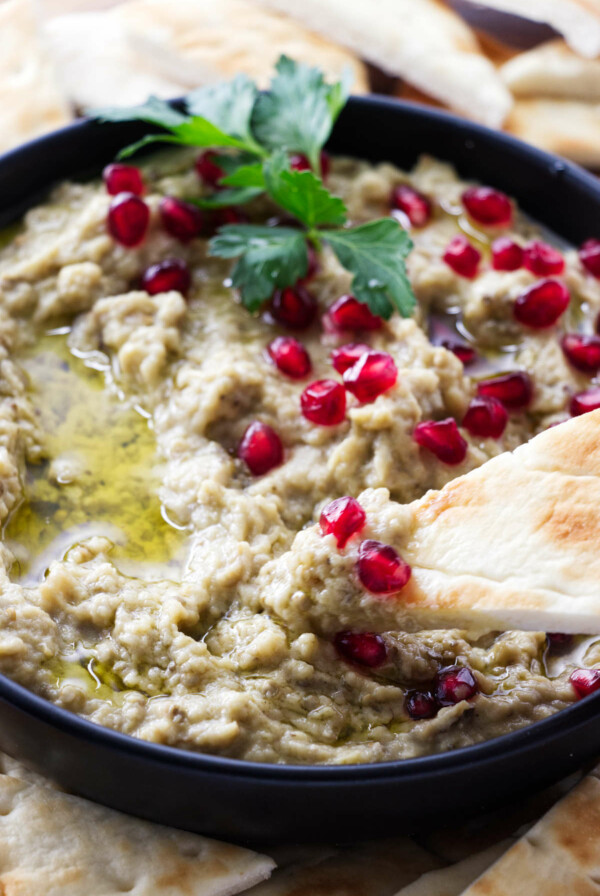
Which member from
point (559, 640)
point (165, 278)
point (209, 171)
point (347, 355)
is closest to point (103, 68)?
point (209, 171)

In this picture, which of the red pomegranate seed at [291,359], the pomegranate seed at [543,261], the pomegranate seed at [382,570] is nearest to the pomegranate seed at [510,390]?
the pomegranate seed at [543,261]

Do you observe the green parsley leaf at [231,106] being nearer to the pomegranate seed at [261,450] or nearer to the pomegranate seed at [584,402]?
the pomegranate seed at [261,450]

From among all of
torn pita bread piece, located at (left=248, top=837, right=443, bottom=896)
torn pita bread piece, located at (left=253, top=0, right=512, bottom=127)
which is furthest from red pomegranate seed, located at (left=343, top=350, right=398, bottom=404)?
torn pita bread piece, located at (left=253, top=0, right=512, bottom=127)

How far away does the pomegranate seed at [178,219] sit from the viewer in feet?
14.5

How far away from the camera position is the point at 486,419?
381 centimetres

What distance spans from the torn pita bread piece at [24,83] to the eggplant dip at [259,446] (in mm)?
789

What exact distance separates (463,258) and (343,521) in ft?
5.63

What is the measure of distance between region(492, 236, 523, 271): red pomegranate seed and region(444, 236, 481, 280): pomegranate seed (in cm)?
8

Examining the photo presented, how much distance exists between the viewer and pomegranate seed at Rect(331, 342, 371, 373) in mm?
3891

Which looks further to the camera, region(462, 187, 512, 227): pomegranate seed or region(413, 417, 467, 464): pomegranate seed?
region(462, 187, 512, 227): pomegranate seed

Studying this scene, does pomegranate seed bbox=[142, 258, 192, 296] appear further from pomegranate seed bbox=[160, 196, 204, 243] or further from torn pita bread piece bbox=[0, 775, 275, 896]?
torn pita bread piece bbox=[0, 775, 275, 896]

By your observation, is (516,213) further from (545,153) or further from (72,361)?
(72,361)

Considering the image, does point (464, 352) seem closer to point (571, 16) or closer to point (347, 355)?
point (347, 355)

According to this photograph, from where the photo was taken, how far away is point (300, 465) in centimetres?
371
